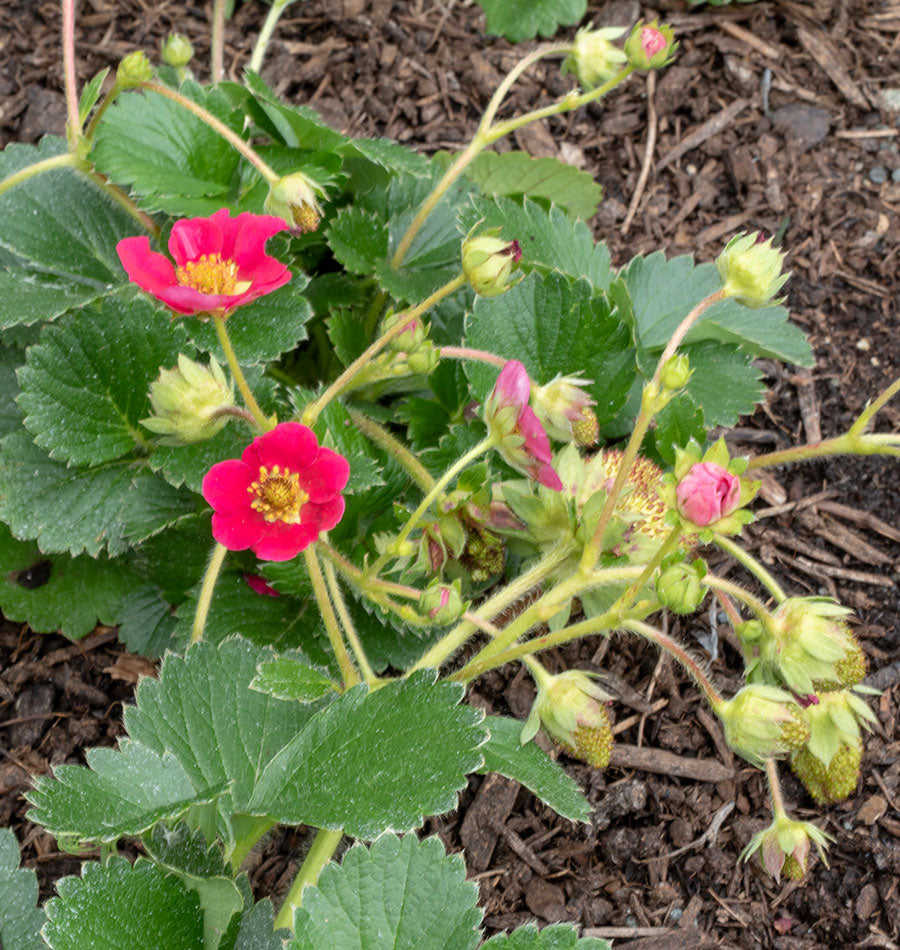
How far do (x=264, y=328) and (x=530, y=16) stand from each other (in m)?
1.26

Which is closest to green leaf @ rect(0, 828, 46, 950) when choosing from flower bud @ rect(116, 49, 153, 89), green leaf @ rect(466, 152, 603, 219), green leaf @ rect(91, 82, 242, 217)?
green leaf @ rect(91, 82, 242, 217)

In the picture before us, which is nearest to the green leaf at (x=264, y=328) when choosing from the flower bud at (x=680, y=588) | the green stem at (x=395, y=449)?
the green stem at (x=395, y=449)

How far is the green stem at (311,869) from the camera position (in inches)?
60.2

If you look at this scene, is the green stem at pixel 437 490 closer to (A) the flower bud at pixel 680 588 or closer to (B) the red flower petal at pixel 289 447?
(B) the red flower petal at pixel 289 447

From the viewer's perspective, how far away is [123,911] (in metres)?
1.38

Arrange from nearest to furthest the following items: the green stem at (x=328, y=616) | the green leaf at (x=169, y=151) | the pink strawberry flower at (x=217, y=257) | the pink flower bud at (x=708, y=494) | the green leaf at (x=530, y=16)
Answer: the pink flower bud at (x=708, y=494), the green stem at (x=328, y=616), the pink strawberry flower at (x=217, y=257), the green leaf at (x=169, y=151), the green leaf at (x=530, y=16)

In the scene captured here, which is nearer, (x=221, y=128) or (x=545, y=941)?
(x=545, y=941)

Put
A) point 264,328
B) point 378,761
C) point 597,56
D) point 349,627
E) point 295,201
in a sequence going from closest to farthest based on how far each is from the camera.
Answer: point 378,761, point 349,627, point 295,201, point 264,328, point 597,56

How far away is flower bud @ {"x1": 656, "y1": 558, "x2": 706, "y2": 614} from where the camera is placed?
1.32 meters

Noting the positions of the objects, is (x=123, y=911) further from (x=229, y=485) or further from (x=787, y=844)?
(x=787, y=844)

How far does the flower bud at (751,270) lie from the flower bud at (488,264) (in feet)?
0.97

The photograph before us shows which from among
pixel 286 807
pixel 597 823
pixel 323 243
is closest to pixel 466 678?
pixel 286 807

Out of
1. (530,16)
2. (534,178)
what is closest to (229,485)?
(534,178)

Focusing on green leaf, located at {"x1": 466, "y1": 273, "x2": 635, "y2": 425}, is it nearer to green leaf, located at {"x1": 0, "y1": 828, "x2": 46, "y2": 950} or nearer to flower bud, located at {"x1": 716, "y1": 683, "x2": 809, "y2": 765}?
flower bud, located at {"x1": 716, "y1": 683, "x2": 809, "y2": 765}
